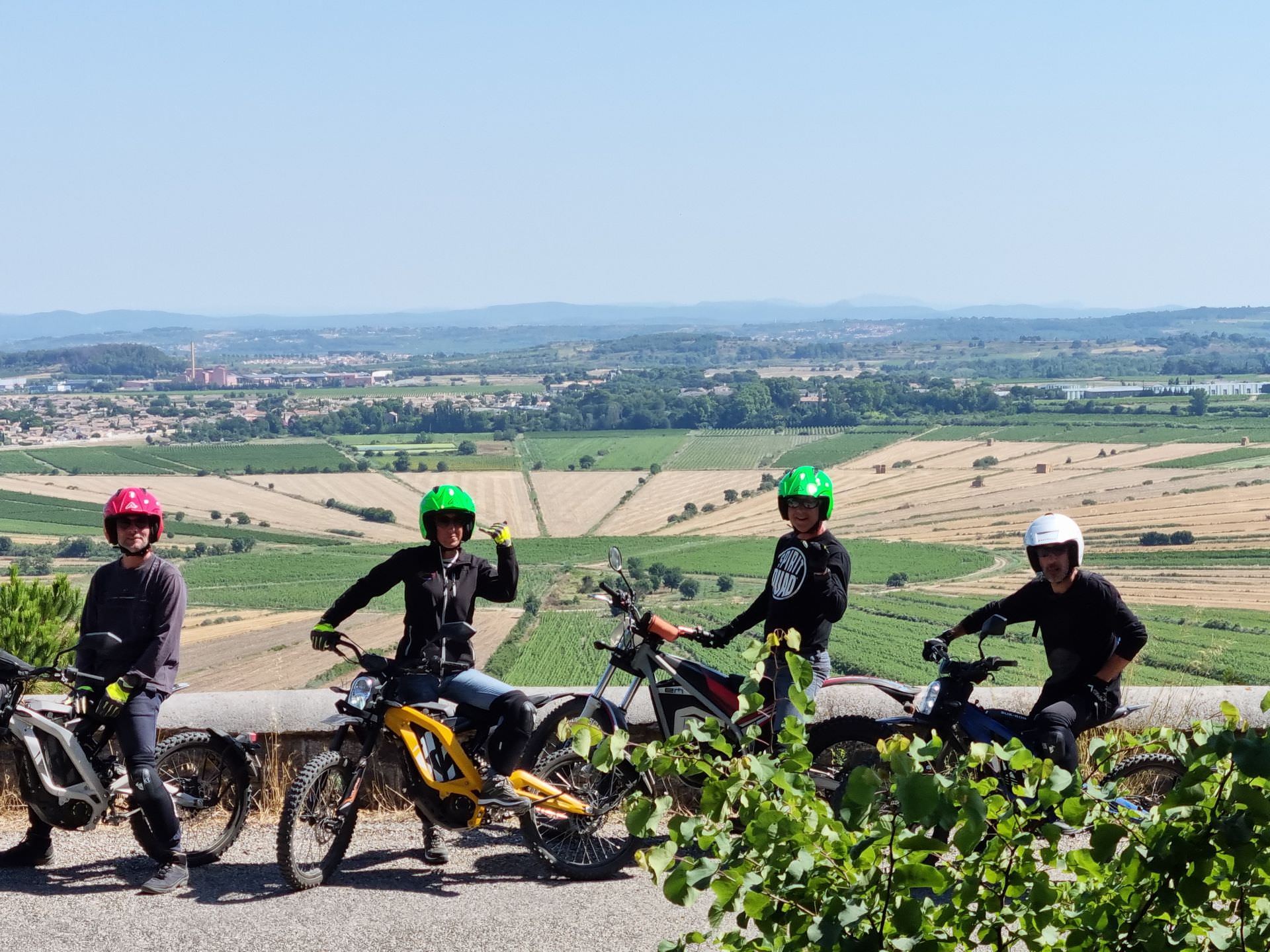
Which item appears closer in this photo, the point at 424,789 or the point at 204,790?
the point at 424,789

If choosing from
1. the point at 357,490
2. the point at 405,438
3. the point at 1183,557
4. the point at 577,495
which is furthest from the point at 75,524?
the point at 1183,557

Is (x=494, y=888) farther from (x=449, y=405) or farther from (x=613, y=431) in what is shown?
(x=449, y=405)

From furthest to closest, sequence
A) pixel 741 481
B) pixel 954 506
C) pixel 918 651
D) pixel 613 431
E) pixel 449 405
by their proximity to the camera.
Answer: pixel 449 405
pixel 613 431
pixel 741 481
pixel 954 506
pixel 918 651

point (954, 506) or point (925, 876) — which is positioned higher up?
point (925, 876)

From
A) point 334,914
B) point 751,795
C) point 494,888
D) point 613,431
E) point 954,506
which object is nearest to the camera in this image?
point 751,795

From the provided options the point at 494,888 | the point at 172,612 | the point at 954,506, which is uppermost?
the point at 172,612

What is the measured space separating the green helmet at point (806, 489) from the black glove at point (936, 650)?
2.18 feet

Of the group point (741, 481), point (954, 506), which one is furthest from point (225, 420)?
point (954, 506)

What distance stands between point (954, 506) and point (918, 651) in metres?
40.9

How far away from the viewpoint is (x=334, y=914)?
5105 mm

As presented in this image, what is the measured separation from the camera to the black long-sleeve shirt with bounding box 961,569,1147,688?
5309 millimetres

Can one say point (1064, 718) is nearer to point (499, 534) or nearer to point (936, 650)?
point (936, 650)

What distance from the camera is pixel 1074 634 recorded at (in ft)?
17.6

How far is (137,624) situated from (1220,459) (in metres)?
92.3
